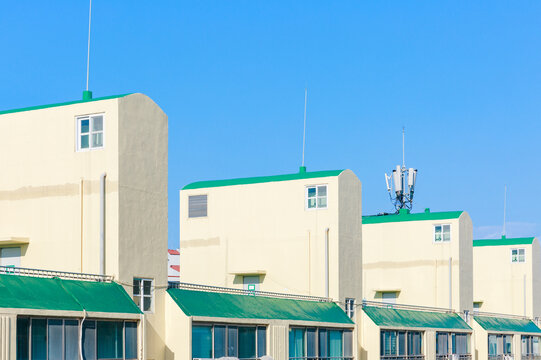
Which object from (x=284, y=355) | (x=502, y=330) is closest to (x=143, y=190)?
(x=284, y=355)

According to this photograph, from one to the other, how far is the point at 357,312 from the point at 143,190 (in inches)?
840

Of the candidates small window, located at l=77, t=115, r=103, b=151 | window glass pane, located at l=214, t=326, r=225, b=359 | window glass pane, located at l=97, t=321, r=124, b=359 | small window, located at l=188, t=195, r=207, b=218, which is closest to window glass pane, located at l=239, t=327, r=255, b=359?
window glass pane, located at l=214, t=326, r=225, b=359

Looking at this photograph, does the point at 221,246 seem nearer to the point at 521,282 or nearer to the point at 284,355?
the point at 284,355

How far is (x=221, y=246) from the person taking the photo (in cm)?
6009

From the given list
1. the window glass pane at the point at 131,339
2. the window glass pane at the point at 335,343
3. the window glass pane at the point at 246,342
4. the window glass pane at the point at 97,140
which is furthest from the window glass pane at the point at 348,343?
the window glass pane at the point at 97,140

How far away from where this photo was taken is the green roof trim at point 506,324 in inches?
2889

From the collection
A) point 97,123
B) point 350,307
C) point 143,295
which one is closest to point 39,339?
point 143,295

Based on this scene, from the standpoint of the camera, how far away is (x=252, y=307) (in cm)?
4388

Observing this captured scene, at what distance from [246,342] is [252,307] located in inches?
102

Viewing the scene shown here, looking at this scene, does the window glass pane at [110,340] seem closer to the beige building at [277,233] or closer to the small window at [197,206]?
the beige building at [277,233]

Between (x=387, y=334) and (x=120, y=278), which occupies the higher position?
(x=120, y=278)

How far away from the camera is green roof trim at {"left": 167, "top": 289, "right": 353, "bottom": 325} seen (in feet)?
130

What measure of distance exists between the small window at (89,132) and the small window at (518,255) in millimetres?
60039

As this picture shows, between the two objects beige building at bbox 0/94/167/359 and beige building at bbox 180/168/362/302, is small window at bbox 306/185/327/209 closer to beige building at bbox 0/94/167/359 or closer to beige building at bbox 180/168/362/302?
beige building at bbox 180/168/362/302
